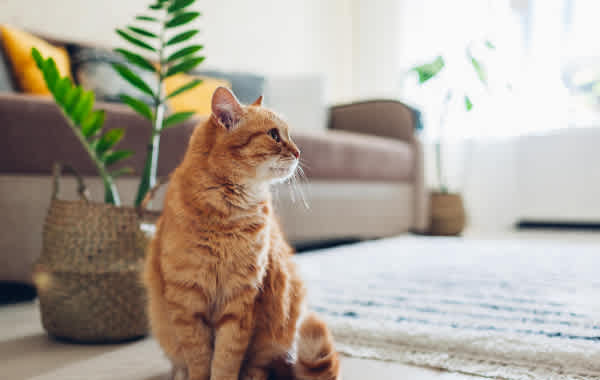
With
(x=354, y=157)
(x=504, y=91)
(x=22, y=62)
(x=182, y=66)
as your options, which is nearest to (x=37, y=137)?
(x=182, y=66)

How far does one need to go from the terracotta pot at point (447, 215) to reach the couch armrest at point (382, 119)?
56 cm

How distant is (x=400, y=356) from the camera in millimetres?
845

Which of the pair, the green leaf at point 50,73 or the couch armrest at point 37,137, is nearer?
the green leaf at point 50,73

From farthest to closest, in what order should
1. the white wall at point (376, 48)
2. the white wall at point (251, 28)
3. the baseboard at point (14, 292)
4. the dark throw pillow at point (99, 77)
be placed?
the white wall at point (376, 48)
the white wall at point (251, 28)
the dark throw pillow at point (99, 77)
the baseboard at point (14, 292)

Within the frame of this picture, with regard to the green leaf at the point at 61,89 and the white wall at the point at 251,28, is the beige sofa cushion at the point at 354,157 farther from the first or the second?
the white wall at the point at 251,28

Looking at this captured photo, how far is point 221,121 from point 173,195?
0.13 metres

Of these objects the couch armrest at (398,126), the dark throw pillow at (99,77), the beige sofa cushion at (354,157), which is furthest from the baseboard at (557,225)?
the dark throw pillow at (99,77)

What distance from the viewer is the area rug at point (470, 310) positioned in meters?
0.80

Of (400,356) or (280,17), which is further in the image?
(280,17)

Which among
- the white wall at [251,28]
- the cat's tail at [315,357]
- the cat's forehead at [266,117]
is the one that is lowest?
the cat's tail at [315,357]

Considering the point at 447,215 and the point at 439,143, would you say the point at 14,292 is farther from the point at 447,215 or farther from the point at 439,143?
the point at 439,143

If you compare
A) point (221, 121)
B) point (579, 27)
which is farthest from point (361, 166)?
point (579, 27)

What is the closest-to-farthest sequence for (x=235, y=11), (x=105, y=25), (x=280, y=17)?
(x=105, y=25), (x=235, y=11), (x=280, y=17)

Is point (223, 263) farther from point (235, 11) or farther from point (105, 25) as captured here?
point (235, 11)
